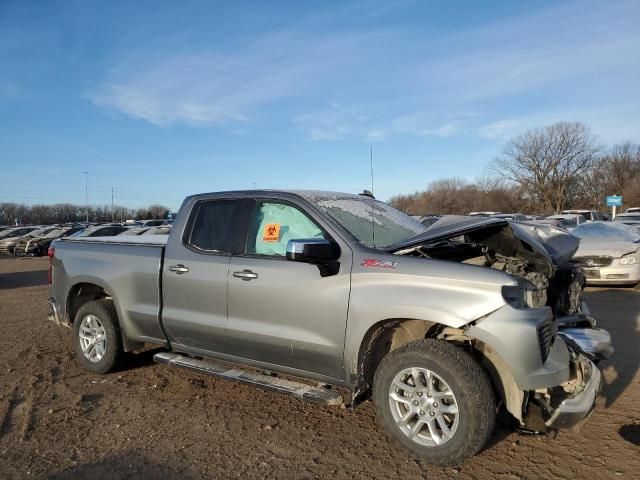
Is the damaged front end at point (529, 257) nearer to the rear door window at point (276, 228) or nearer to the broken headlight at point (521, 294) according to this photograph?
the broken headlight at point (521, 294)

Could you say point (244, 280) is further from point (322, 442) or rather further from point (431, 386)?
point (431, 386)

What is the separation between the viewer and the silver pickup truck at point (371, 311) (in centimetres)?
330

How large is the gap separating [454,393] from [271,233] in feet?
6.56

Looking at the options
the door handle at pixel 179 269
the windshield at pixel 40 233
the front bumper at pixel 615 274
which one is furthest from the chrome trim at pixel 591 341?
the windshield at pixel 40 233

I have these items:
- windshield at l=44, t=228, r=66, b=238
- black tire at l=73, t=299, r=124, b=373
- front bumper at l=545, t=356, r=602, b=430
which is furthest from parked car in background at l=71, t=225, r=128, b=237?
front bumper at l=545, t=356, r=602, b=430

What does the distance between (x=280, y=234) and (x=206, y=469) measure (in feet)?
6.17

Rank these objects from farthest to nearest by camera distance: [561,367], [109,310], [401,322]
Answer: [109,310]
[401,322]
[561,367]

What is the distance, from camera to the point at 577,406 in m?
3.28

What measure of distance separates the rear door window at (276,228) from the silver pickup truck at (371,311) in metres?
0.01

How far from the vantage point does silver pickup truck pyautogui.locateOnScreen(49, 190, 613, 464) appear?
330cm

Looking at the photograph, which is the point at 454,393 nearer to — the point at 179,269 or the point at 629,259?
the point at 179,269

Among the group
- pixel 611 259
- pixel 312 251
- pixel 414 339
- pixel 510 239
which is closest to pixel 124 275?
pixel 312 251

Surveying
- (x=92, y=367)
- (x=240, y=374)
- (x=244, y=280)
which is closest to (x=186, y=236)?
(x=244, y=280)

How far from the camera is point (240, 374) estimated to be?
434 cm
